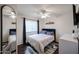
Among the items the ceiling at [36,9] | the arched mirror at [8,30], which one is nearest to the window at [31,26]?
the ceiling at [36,9]

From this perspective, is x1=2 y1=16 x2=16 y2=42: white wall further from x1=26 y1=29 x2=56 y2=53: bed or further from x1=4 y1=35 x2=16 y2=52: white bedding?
x1=26 y1=29 x2=56 y2=53: bed

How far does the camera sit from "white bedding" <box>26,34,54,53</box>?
1.30 meters

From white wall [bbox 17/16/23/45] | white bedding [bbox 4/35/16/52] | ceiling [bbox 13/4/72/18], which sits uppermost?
ceiling [bbox 13/4/72/18]

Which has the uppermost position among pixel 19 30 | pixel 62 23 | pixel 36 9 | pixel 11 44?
pixel 36 9

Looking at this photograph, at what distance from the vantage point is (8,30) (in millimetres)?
1352

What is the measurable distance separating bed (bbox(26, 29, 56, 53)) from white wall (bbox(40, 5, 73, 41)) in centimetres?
8

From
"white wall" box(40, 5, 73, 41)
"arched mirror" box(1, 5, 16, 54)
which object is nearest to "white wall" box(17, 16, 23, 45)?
"arched mirror" box(1, 5, 16, 54)

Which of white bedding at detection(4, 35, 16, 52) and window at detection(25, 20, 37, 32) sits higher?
window at detection(25, 20, 37, 32)

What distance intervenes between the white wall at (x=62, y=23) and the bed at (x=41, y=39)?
3.2 inches

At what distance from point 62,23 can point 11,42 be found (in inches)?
34.5

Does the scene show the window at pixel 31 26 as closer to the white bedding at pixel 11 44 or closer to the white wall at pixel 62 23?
the white wall at pixel 62 23

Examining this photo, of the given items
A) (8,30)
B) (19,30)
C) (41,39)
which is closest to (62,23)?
(41,39)

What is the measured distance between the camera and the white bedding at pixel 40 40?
1.30 m

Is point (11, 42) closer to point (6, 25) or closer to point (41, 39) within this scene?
point (6, 25)
